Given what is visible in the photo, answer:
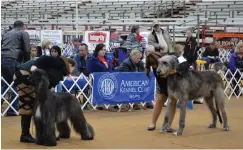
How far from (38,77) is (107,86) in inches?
160

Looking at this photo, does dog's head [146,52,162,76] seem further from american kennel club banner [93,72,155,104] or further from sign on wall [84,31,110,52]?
sign on wall [84,31,110,52]

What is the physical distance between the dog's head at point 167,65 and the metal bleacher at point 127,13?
51.6ft

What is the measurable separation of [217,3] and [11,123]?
21.7 m

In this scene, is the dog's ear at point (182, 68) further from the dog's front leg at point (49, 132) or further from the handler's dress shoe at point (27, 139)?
the handler's dress shoe at point (27, 139)

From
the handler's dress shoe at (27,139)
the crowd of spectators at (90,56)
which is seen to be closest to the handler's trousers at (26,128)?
the handler's dress shoe at (27,139)

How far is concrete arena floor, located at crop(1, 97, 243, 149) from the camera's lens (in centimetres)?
649

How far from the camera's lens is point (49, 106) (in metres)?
6.08

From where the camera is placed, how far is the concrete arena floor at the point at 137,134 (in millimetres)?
6492

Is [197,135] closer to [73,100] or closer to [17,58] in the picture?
[73,100]

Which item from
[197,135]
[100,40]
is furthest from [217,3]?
[197,135]

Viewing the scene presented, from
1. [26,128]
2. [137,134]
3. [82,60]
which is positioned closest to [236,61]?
[82,60]

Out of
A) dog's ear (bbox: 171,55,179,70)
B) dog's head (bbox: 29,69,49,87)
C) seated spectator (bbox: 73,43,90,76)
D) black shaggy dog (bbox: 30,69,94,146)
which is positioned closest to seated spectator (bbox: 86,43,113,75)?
seated spectator (bbox: 73,43,90,76)

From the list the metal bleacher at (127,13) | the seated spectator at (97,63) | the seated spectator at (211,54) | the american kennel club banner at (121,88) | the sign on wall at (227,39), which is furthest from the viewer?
the metal bleacher at (127,13)

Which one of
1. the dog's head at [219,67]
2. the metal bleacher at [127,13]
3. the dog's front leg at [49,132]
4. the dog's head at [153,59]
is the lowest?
the dog's front leg at [49,132]
